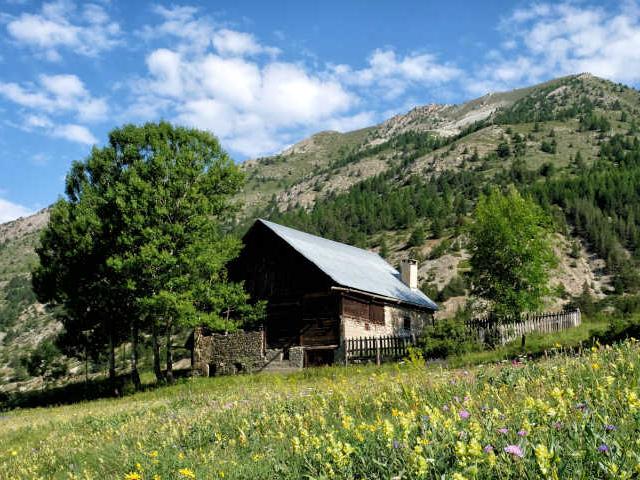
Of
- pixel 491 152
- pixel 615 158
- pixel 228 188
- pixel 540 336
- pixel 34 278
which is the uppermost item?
pixel 491 152

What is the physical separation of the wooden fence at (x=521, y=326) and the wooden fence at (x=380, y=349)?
3.48 m

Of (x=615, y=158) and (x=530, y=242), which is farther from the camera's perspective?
(x=615, y=158)

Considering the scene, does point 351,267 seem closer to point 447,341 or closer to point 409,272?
point 409,272

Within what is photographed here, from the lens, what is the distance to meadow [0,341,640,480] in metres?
3.33

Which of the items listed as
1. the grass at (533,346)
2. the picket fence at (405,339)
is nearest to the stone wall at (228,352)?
the picket fence at (405,339)

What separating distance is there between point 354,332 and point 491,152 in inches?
5325

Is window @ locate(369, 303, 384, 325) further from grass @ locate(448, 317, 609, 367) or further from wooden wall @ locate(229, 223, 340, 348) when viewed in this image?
grass @ locate(448, 317, 609, 367)

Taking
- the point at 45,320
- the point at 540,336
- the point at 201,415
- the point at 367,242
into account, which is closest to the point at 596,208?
the point at 367,242

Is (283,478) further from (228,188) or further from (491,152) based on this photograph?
(491,152)

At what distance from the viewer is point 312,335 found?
32.4 m

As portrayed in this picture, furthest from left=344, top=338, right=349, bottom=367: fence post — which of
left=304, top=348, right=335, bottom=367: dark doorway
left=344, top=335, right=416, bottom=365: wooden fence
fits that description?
left=304, top=348, right=335, bottom=367: dark doorway

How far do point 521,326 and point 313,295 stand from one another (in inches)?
488

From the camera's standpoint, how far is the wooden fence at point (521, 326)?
28.1 m

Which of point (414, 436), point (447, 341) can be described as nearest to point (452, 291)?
point (447, 341)
